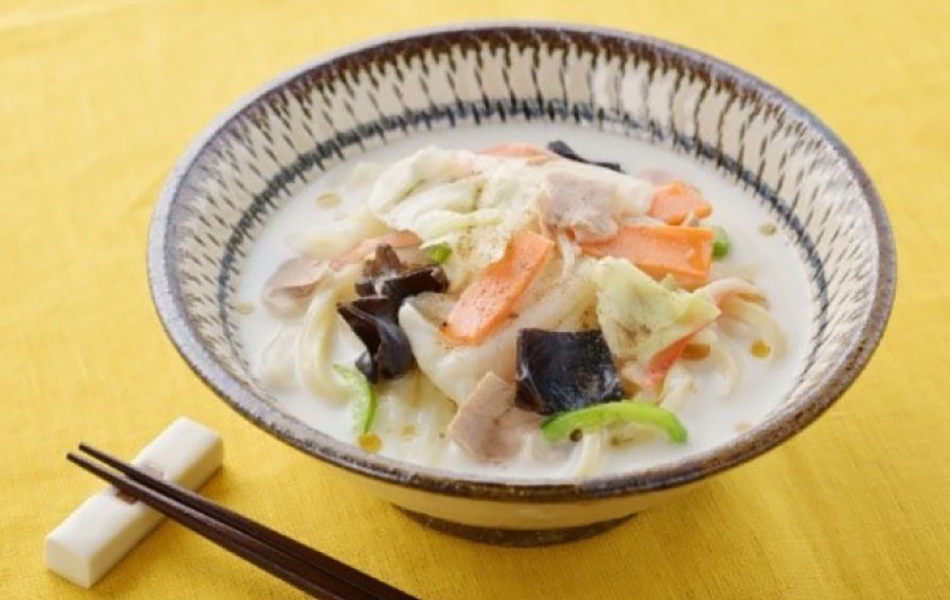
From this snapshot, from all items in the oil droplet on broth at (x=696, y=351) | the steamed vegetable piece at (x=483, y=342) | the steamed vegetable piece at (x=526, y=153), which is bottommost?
the oil droplet on broth at (x=696, y=351)

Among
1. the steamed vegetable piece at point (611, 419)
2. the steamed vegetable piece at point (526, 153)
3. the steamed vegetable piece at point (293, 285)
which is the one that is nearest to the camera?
the steamed vegetable piece at point (611, 419)

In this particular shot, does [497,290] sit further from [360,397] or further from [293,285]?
[293,285]

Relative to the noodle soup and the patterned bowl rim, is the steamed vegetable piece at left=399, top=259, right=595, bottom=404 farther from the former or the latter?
the patterned bowl rim

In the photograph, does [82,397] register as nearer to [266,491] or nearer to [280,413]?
[266,491]

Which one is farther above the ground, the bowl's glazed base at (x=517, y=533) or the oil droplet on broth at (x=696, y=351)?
the oil droplet on broth at (x=696, y=351)

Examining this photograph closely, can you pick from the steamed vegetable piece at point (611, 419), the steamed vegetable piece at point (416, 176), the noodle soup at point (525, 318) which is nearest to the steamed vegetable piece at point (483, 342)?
the noodle soup at point (525, 318)

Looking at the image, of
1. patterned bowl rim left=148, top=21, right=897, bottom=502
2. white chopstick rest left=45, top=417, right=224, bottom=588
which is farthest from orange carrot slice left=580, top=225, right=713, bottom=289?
white chopstick rest left=45, top=417, right=224, bottom=588

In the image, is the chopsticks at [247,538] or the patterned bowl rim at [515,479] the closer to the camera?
the patterned bowl rim at [515,479]

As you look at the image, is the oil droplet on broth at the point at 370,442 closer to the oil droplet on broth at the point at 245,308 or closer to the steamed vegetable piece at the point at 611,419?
the steamed vegetable piece at the point at 611,419
